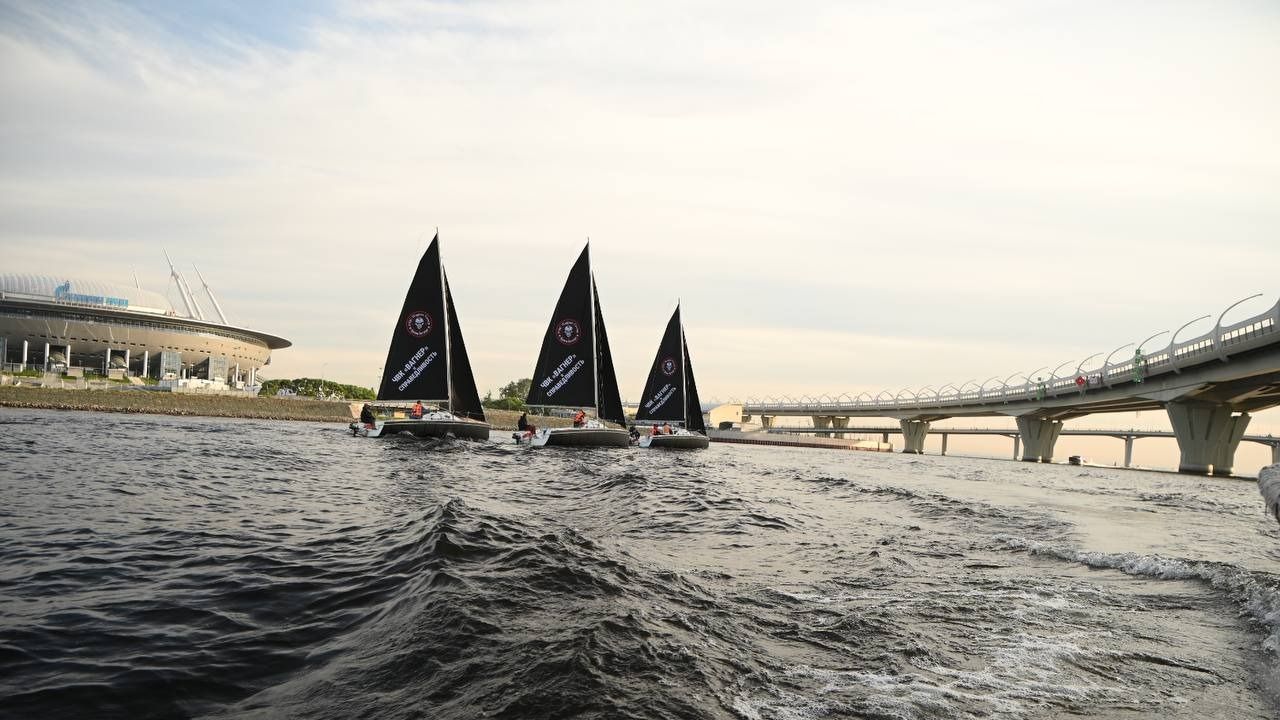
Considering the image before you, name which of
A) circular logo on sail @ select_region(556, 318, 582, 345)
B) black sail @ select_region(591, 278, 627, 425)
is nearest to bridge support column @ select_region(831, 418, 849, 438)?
black sail @ select_region(591, 278, 627, 425)

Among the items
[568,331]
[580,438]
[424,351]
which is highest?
[568,331]

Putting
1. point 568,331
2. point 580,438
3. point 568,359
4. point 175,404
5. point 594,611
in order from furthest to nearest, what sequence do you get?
point 175,404
point 568,331
point 568,359
point 580,438
point 594,611

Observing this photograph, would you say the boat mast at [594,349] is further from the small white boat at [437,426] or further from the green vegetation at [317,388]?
the green vegetation at [317,388]

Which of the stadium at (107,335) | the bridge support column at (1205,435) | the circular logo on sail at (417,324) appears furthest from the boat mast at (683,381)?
the stadium at (107,335)

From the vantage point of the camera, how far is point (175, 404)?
80062 millimetres

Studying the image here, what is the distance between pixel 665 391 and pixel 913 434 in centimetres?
7791

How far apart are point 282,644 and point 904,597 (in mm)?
6556

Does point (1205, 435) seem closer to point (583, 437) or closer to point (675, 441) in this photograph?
point (675, 441)

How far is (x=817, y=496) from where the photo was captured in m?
21.7

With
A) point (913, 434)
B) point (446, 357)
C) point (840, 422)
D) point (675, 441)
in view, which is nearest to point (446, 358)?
point (446, 357)

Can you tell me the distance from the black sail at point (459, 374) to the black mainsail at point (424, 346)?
29 centimetres

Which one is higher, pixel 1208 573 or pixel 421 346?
pixel 421 346

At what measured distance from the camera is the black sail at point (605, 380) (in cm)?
4634

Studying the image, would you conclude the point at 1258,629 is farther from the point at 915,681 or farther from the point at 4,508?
the point at 4,508
